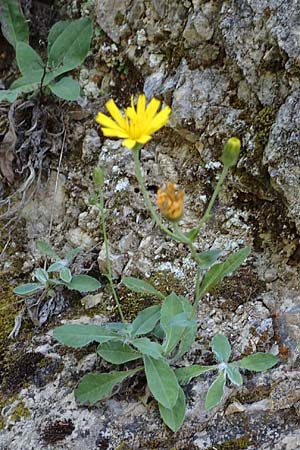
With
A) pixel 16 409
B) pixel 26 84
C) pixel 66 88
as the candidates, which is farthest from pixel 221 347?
pixel 26 84

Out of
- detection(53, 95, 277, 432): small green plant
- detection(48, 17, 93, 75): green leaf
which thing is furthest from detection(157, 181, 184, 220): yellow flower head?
detection(48, 17, 93, 75): green leaf

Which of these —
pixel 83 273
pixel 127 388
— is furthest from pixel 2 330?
pixel 127 388

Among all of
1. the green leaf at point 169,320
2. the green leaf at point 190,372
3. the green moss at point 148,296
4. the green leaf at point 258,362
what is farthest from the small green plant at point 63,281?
the green leaf at point 258,362

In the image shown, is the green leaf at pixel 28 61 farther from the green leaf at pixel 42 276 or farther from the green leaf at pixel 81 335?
the green leaf at pixel 81 335

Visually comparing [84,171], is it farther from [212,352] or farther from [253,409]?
Answer: [253,409]

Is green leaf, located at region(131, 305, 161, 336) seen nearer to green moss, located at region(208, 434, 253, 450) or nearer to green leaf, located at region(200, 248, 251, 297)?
green leaf, located at region(200, 248, 251, 297)
